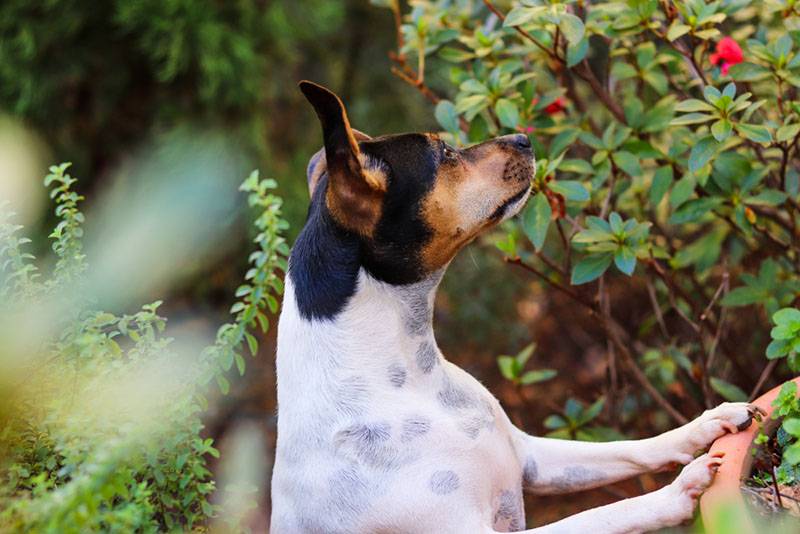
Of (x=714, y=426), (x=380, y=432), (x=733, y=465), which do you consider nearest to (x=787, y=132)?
(x=714, y=426)

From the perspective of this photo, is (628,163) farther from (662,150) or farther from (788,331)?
(788,331)

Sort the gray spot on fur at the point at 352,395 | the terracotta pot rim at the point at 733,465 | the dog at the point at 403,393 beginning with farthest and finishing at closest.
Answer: the gray spot on fur at the point at 352,395 → the dog at the point at 403,393 → the terracotta pot rim at the point at 733,465

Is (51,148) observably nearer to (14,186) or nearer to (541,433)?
(541,433)

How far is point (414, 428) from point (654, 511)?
553 millimetres

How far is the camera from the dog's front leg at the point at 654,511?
7.25ft

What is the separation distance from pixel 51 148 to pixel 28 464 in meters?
3.64

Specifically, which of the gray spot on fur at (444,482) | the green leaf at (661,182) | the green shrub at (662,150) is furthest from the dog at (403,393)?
the green leaf at (661,182)

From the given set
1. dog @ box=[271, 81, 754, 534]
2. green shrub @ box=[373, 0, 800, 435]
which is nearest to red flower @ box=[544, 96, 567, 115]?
green shrub @ box=[373, 0, 800, 435]

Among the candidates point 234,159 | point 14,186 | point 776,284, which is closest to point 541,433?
point 776,284

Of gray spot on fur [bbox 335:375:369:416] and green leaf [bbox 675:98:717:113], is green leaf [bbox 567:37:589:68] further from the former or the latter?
gray spot on fur [bbox 335:375:369:416]

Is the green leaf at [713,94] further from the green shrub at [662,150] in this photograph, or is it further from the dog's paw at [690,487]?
the dog's paw at [690,487]

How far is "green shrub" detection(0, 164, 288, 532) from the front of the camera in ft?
6.24

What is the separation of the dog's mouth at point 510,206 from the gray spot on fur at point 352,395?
1.81 feet

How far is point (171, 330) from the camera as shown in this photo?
16.0 ft
